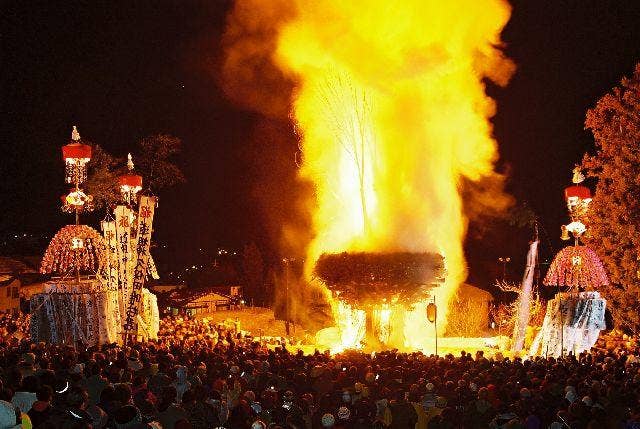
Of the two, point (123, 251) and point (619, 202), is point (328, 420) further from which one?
point (619, 202)

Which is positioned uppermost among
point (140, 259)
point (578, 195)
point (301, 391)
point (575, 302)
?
point (578, 195)

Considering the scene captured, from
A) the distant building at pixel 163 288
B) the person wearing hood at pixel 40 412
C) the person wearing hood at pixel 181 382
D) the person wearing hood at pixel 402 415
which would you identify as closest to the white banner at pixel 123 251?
the person wearing hood at pixel 181 382

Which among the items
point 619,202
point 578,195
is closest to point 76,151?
point 578,195

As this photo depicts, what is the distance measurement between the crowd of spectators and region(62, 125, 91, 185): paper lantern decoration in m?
4.70

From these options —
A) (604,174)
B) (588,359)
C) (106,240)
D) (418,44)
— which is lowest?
(588,359)

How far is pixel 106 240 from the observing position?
20031mm

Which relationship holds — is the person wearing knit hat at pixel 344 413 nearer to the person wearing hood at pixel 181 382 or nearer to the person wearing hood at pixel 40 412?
the person wearing hood at pixel 181 382

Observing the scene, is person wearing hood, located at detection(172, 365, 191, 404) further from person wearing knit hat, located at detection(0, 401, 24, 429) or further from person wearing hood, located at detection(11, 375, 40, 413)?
person wearing knit hat, located at detection(0, 401, 24, 429)

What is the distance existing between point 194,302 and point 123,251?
11.4 metres

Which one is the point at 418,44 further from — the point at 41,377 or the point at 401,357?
the point at 41,377

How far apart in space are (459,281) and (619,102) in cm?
1035

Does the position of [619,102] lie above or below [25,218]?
above

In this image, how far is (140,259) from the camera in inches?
776

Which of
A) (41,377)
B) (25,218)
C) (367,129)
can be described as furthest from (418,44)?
(25,218)
